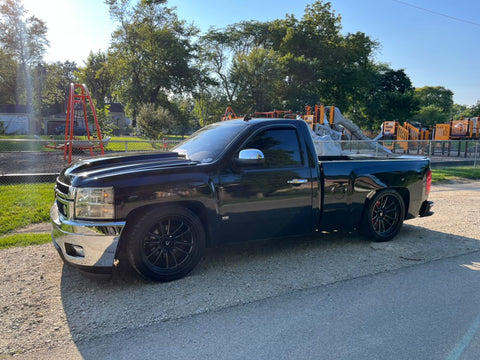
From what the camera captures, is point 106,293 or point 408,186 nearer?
point 106,293

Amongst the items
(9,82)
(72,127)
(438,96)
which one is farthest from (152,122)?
(438,96)

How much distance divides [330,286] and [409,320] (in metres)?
0.91

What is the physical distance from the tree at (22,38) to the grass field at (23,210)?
34.9m

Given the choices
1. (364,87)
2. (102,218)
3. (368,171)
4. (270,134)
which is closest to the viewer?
(102,218)

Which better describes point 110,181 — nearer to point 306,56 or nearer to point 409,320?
point 409,320

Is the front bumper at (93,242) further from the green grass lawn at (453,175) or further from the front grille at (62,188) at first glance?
the green grass lawn at (453,175)

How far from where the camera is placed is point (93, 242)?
3.65 m

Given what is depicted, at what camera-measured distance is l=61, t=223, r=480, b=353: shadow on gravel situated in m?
3.38

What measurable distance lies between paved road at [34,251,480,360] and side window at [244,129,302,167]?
1667 mm

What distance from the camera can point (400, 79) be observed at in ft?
185

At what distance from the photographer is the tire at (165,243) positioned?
385cm

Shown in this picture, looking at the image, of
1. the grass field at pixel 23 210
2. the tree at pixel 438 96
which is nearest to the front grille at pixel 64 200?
the grass field at pixel 23 210

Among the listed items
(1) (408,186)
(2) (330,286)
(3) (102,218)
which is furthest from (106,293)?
(1) (408,186)

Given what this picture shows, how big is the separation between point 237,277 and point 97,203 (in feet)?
A: 5.89
